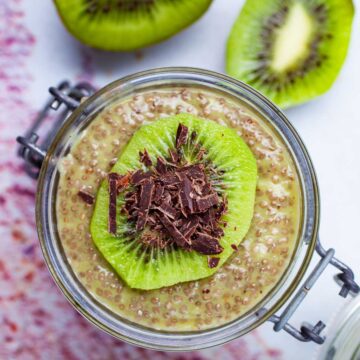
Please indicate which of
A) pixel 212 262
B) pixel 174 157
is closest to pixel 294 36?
pixel 174 157

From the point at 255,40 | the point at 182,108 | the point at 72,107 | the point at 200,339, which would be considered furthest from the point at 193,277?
the point at 255,40

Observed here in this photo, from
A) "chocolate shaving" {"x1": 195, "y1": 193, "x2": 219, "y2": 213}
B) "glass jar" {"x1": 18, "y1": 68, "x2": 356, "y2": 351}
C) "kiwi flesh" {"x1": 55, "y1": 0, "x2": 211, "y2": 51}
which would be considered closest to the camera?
"chocolate shaving" {"x1": 195, "y1": 193, "x2": 219, "y2": 213}

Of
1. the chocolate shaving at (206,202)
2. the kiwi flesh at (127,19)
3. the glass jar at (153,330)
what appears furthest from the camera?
the kiwi flesh at (127,19)

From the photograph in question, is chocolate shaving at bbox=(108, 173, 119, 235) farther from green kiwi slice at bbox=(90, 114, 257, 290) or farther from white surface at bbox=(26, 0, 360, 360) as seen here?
white surface at bbox=(26, 0, 360, 360)

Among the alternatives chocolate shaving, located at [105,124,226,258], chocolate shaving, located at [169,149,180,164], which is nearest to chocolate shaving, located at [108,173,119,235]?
chocolate shaving, located at [105,124,226,258]

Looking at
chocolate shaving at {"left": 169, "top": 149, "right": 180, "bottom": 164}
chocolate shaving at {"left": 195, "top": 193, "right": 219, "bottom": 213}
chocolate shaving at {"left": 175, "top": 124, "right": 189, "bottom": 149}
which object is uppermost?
chocolate shaving at {"left": 175, "top": 124, "right": 189, "bottom": 149}

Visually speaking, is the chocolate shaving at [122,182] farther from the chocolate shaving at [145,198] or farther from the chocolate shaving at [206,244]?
the chocolate shaving at [206,244]

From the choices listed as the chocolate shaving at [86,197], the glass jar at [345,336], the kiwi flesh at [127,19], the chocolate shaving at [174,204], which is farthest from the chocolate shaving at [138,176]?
the glass jar at [345,336]
